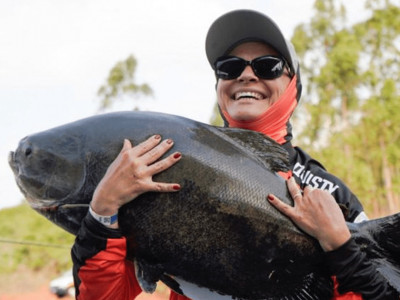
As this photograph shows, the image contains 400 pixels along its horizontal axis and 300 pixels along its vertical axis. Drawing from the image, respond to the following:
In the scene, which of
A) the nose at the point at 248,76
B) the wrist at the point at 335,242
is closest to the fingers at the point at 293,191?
the wrist at the point at 335,242

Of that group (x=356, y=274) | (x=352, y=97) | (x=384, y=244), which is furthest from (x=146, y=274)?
(x=352, y=97)

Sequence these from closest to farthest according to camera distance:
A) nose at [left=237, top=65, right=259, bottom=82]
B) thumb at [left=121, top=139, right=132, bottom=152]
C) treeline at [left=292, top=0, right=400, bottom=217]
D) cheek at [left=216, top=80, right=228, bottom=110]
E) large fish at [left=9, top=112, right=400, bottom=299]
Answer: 1. large fish at [left=9, top=112, right=400, bottom=299]
2. thumb at [left=121, top=139, right=132, bottom=152]
3. nose at [left=237, top=65, right=259, bottom=82]
4. cheek at [left=216, top=80, right=228, bottom=110]
5. treeline at [left=292, top=0, right=400, bottom=217]

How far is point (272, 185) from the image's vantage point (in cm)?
224

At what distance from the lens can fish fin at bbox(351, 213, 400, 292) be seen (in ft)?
7.24

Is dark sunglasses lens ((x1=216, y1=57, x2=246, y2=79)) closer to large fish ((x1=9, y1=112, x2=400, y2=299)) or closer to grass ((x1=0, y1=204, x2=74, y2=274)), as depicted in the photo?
large fish ((x1=9, y1=112, x2=400, y2=299))

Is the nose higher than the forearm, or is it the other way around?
the nose

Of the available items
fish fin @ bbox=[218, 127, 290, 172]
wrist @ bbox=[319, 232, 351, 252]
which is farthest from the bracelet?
wrist @ bbox=[319, 232, 351, 252]

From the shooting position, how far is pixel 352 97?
16.6 meters

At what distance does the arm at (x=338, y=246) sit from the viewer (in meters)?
2.11

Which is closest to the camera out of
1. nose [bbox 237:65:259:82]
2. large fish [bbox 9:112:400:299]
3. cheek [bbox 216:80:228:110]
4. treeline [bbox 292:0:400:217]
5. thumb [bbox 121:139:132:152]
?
large fish [bbox 9:112:400:299]

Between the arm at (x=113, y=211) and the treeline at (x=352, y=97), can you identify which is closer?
the arm at (x=113, y=211)

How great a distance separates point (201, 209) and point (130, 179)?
0.34 m

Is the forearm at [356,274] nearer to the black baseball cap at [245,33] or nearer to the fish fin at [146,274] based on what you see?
the fish fin at [146,274]

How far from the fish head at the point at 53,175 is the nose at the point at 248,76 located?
1.05 meters
